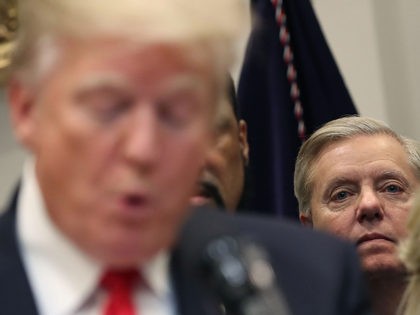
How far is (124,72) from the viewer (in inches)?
34.8

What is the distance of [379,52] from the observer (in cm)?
317

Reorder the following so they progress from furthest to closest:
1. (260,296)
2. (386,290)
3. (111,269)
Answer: (386,290) → (111,269) → (260,296)

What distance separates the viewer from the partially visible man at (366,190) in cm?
208

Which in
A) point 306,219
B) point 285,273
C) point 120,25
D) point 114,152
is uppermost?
point 120,25

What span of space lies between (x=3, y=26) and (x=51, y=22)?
1430mm

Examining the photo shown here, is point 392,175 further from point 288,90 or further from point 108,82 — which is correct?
point 108,82

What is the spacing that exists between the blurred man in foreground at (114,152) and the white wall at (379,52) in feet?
7.23

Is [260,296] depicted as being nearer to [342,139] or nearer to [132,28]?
[132,28]

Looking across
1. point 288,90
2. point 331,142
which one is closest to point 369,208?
point 331,142

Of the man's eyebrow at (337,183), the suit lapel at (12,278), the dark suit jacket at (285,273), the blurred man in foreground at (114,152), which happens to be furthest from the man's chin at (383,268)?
the suit lapel at (12,278)

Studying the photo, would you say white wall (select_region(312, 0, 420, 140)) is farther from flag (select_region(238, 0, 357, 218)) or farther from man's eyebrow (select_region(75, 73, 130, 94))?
man's eyebrow (select_region(75, 73, 130, 94))

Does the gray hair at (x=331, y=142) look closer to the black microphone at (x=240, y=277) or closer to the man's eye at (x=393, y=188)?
the man's eye at (x=393, y=188)

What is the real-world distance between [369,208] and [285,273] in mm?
1118

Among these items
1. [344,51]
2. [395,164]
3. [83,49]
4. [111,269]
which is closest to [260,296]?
[111,269]
